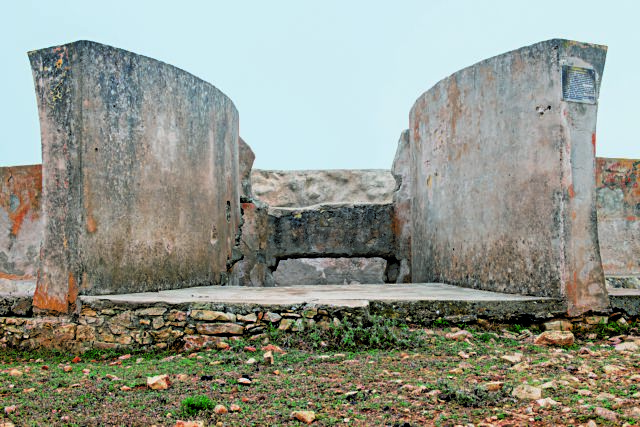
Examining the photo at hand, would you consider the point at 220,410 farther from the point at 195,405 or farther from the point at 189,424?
the point at 189,424

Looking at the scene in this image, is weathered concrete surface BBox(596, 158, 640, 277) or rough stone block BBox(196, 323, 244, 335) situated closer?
rough stone block BBox(196, 323, 244, 335)

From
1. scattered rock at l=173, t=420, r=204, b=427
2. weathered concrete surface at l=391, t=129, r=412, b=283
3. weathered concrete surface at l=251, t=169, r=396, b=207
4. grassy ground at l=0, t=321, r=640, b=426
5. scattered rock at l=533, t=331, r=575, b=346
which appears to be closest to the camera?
scattered rock at l=173, t=420, r=204, b=427

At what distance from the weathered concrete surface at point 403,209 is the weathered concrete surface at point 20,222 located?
4.87 meters

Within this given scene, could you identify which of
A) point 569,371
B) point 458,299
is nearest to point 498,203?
point 458,299

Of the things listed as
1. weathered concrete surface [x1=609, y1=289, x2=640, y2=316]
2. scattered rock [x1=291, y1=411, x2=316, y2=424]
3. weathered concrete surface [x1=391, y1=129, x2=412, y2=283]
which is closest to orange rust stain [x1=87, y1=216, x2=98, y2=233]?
scattered rock [x1=291, y1=411, x2=316, y2=424]

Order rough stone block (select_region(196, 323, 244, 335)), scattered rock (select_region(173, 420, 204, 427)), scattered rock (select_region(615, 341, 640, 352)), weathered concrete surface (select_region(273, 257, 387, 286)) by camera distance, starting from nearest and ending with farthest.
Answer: scattered rock (select_region(173, 420, 204, 427)), scattered rock (select_region(615, 341, 640, 352)), rough stone block (select_region(196, 323, 244, 335)), weathered concrete surface (select_region(273, 257, 387, 286))

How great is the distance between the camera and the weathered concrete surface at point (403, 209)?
840 cm

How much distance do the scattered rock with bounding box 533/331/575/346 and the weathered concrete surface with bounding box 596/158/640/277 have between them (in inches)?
107

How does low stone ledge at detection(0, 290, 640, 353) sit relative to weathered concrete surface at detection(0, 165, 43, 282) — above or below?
Result: below

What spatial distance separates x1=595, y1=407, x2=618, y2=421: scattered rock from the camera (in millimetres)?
2510

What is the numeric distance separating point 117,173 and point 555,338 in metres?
3.94

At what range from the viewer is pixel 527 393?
9.54 ft

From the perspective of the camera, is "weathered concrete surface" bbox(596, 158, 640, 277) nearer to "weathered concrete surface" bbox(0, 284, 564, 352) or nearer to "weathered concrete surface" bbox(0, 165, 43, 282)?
"weathered concrete surface" bbox(0, 284, 564, 352)

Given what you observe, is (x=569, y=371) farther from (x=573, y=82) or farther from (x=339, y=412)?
(x=573, y=82)
